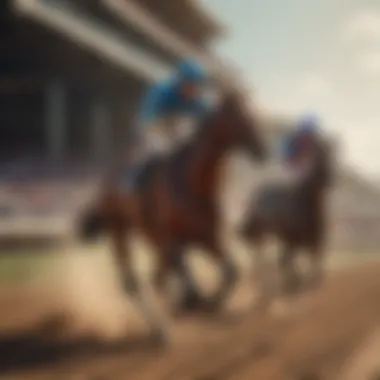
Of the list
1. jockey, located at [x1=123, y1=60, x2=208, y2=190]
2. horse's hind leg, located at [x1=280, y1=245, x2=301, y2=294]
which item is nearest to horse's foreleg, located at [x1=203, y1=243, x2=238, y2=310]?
horse's hind leg, located at [x1=280, y1=245, x2=301, y2=294]

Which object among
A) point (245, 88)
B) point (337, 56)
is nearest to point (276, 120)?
point (245, 88)

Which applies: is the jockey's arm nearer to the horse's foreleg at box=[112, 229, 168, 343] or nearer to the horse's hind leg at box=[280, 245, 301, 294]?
the horse's foreleg at box=[112, 229, 168, 343]

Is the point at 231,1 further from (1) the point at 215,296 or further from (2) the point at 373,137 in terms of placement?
(1) the point at 215,296

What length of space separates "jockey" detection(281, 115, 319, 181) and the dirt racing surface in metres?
0.23

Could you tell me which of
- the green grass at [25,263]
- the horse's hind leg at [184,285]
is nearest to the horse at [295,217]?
the horse's hind leg at [184,285]

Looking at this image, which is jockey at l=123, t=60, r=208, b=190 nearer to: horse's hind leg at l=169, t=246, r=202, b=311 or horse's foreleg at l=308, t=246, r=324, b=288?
horse's hind leg at l=169, t=246, r=202, b=311

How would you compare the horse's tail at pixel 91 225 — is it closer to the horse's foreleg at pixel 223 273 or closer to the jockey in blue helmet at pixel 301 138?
the horse's foreleg at pixel 223 273

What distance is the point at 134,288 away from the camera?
1182 millimetres

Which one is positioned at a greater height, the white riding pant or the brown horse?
the white riding pant

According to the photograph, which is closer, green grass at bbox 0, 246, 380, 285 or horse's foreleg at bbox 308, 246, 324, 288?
green grass at bbox 0, 246, 380, 285

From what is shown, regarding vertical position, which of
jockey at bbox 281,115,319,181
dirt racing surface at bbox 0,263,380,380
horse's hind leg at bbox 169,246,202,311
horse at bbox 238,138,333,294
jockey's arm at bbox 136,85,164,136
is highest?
jockey's arm at bbox 136,85,164,136

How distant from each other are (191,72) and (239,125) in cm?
13

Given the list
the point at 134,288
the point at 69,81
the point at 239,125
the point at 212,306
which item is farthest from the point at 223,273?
the point at 69,81

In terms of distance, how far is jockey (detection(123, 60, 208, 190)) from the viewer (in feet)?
3.91
